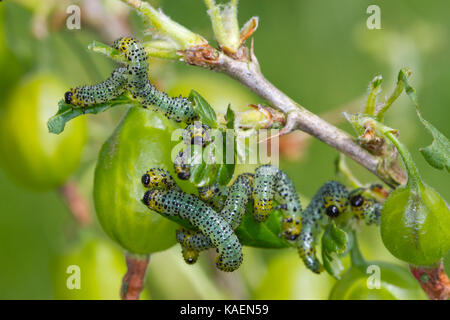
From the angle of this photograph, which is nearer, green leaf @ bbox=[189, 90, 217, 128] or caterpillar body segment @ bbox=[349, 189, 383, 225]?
green leaf @ bbox=[189, 90, 217, 128]

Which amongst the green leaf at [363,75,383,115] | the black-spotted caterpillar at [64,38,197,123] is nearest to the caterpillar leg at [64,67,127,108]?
the black-spotted caterpillar at [64,38,197,123]

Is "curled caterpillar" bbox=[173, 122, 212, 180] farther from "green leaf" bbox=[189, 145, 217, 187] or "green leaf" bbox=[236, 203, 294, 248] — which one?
"green leaf" bbox=[236, 203, 294, 248]

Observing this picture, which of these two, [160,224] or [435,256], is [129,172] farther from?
[435,256]

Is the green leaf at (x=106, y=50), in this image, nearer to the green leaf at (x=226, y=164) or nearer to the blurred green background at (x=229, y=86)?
the green leaf at (x=226, y=164)

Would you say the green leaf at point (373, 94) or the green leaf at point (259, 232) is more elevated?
the green leaf at point (373, 94)

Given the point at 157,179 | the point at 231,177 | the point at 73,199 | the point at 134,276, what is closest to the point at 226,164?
the point at 231,177

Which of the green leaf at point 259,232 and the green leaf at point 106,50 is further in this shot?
the green leaf at point 259,232

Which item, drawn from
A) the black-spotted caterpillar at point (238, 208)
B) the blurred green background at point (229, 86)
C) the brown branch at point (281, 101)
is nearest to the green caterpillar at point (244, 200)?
the black-spotted caterpillar at point (238, 208)
